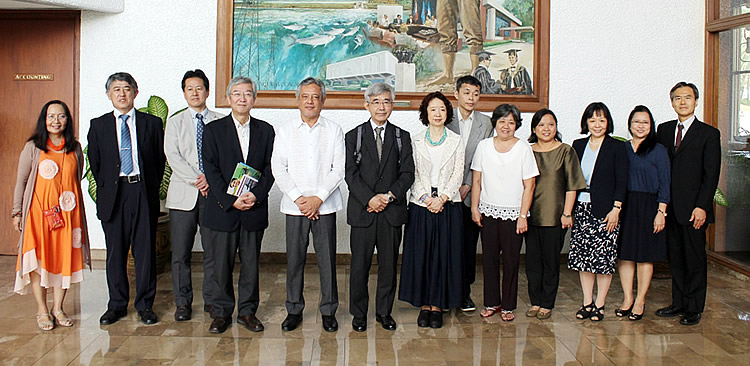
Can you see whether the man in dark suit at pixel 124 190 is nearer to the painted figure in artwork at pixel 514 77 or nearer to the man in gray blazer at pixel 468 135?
the man in gray blazer at pixel 468 135

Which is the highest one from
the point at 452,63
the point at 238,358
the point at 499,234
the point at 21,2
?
the point at 21,2

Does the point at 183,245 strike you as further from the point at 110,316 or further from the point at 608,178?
the point at 608,178

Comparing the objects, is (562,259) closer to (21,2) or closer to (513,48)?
(513,48)

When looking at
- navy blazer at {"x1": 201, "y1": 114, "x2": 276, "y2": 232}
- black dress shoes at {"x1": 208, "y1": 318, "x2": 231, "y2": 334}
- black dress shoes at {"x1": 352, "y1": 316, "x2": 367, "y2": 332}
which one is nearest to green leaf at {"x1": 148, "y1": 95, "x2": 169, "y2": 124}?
navy blazer at {"x1": 201, "y1": 114, "x2": 276, "y2": 232}

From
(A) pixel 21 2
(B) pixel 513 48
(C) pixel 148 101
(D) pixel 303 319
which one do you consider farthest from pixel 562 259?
(A) pixel 21 2

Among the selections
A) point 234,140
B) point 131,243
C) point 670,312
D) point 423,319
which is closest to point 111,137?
point 131,243

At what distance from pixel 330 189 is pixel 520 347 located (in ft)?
4.80

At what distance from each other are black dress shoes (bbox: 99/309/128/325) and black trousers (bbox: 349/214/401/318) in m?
1.50

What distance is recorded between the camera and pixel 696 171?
4055 mm

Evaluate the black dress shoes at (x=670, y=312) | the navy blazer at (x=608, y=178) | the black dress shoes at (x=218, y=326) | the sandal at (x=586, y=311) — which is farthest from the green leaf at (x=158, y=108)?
the black dress shoes at (x=670, y=312)

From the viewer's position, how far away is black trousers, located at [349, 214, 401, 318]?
3.85 metres

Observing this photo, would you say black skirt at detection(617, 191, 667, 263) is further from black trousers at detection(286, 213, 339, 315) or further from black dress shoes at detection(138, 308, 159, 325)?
black dress shoes at detection(138, 308, 159, 325)

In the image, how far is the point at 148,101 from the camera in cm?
537

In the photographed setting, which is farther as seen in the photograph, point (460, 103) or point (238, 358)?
point (460, 103)
